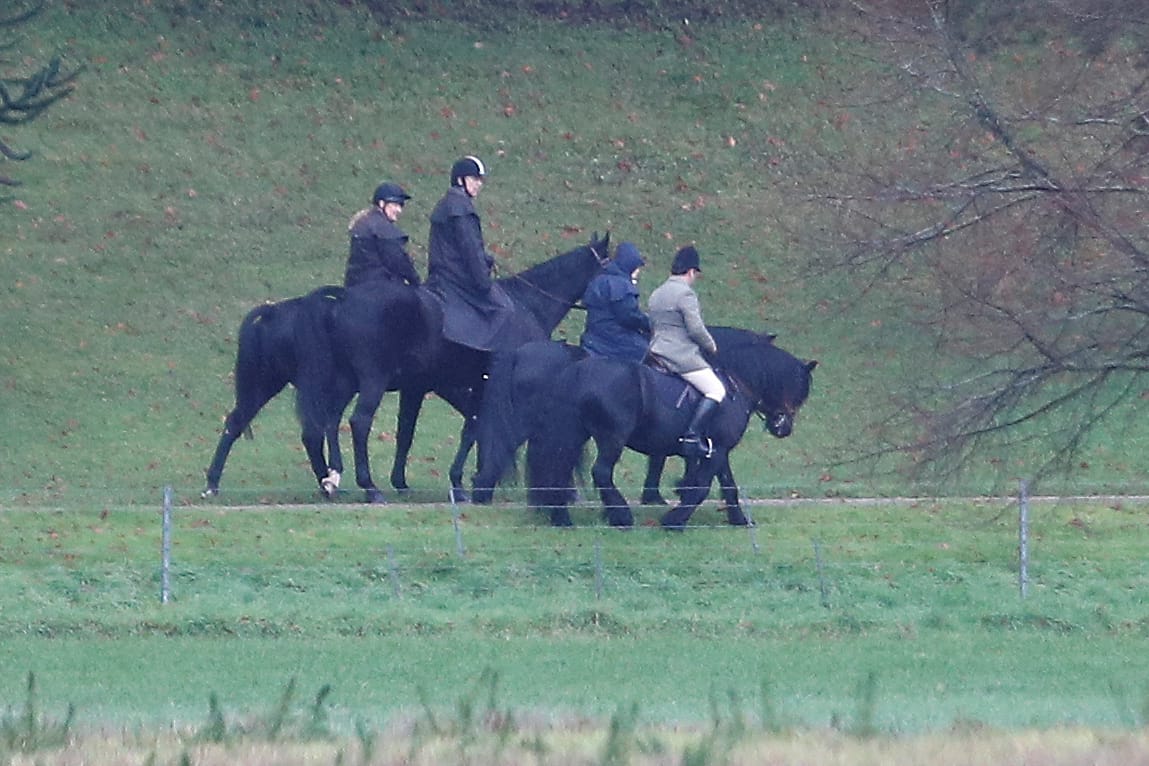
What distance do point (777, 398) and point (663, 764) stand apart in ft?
33.1

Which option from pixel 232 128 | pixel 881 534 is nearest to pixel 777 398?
pixel 881 534

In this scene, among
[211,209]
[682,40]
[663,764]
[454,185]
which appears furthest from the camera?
[682,40]

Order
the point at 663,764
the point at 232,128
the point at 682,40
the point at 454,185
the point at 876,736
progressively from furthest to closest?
the point at 682,40 < the point at 232,128 < the point at 454,185 < the point at 876,736 < the point at 663,764

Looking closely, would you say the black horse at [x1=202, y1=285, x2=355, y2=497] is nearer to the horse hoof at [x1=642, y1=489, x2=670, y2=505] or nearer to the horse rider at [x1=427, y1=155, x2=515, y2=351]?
the horse rider at [x1=427, y1=155, x2=515, y2=351]

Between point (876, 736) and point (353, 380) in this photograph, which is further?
point (353, 380)

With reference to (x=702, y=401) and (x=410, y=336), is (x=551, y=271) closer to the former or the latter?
(x=410, y=336)

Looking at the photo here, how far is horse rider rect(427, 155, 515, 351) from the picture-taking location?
17.6 meters

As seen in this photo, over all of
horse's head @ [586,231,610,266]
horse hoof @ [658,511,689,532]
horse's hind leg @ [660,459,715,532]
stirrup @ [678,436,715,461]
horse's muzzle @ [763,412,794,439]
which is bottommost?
horse hoof @ [658,511,689,532]

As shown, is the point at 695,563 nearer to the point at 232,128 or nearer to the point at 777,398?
the point at 777,398

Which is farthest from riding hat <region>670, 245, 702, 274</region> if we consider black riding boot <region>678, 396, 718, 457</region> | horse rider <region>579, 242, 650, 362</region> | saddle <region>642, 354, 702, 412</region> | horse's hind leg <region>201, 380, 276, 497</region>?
horse's hind leg <region>201, 380, 276, 497</region>

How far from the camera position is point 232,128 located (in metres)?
31.3

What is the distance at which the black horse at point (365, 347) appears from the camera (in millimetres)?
17906

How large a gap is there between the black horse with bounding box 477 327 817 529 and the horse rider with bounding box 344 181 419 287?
1.67 m

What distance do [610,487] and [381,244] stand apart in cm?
329
